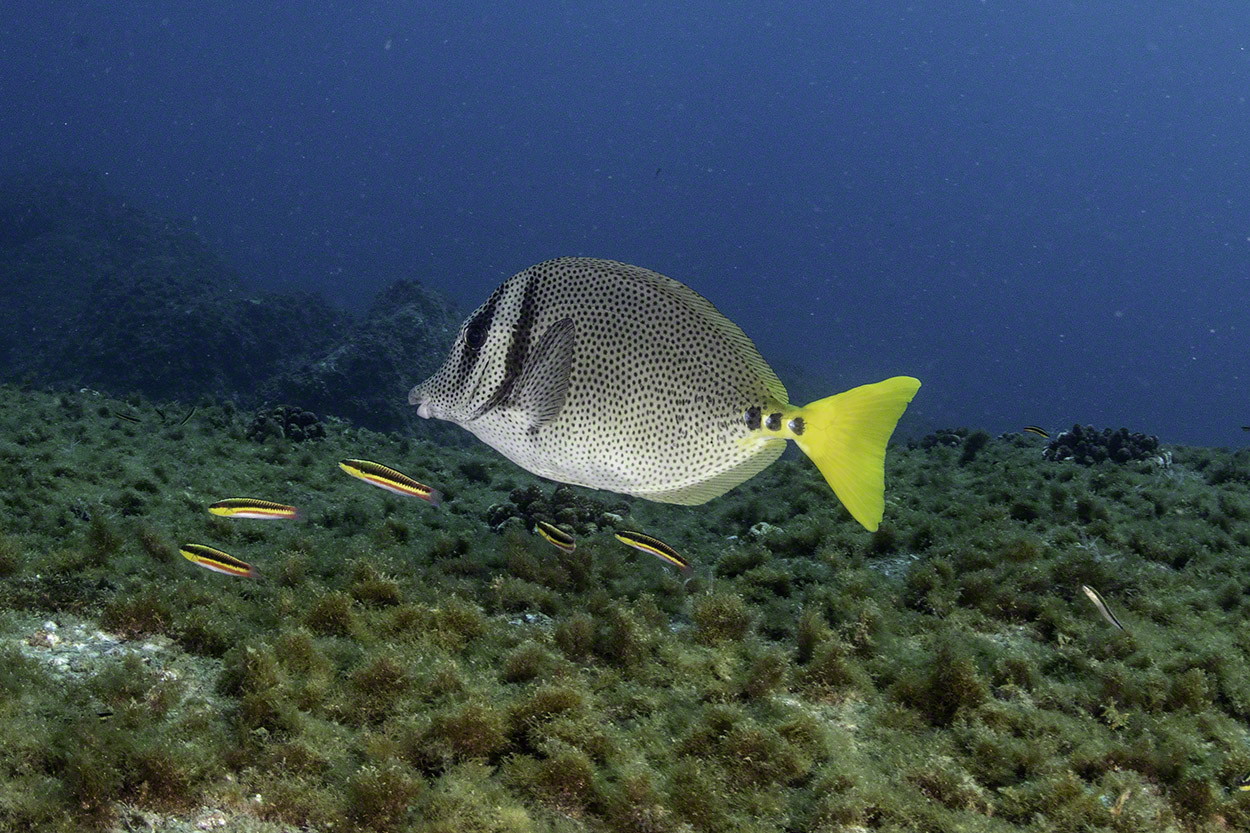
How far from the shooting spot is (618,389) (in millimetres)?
1524

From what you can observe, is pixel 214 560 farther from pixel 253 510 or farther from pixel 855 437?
pixel 855 437

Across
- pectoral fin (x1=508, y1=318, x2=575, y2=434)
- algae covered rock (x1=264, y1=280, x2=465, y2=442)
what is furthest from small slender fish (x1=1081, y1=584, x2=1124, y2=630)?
algae covered rock (x1=264, y1=280, x2=465, y2=442)

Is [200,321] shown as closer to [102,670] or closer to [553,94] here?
[102,670]

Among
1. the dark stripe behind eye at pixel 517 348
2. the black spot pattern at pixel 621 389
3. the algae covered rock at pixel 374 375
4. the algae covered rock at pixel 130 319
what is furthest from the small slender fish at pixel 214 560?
the algae covered rock at pixel 130 319

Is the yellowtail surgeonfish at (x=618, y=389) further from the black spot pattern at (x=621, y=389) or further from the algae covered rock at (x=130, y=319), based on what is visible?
the algae covered rock at (x=130, y=319)

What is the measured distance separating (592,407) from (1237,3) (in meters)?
225

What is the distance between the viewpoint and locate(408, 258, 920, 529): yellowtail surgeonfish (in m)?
1.51

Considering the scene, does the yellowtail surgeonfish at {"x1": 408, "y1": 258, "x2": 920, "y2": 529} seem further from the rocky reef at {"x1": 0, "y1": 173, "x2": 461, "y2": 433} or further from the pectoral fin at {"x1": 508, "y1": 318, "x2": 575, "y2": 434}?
the rocky reef at {"x1": 0, "y1": 173, "x2": 461, "y2": 433}

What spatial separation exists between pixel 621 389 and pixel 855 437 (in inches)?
21.2

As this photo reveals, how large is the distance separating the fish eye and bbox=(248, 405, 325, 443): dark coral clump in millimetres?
7647

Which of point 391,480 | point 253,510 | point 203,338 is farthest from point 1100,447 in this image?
point 203,338

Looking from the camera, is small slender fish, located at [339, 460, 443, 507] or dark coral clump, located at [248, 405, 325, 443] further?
dark coral clump, located at [248, 405, 325, 443]

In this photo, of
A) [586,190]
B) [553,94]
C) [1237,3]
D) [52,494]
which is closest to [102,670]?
[52,494]

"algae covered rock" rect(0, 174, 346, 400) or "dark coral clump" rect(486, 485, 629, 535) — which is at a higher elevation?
"dark coral clump" rect(486, 485, 629, 535)
